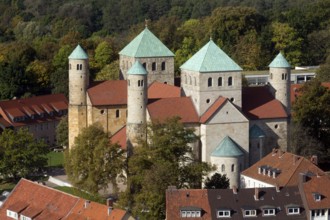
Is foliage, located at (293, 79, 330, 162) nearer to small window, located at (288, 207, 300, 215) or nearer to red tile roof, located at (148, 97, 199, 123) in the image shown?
red tile roof, located at (148, 97, 199, 123)

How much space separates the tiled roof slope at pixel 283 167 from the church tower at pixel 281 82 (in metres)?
7.08

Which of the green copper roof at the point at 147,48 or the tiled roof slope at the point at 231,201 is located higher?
the green copper roof at the point at 147,48

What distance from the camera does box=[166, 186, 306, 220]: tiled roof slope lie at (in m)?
72.4

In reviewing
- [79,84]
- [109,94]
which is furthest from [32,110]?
[109,94]

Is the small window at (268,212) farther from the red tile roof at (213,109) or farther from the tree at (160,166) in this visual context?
the red tile roof at (213,109)

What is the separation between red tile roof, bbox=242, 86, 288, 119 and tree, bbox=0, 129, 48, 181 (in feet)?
52.2

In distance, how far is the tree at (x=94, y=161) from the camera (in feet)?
277

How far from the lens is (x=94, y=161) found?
84.8m

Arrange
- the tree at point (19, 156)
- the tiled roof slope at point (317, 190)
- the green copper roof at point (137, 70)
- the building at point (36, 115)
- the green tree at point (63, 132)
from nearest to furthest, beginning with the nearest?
the tiled roof slope at point (317, 190)
the green copper roof at point (137, 70)
the tree at point (19, 156)
the green tree at point (63, 132)
the building at point (36, 115)

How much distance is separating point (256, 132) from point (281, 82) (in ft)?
14.8

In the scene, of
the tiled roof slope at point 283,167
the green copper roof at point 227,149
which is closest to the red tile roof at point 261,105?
the green copper roof at point 227,149

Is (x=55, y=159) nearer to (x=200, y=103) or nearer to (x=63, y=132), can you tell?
(x=63, y=132)

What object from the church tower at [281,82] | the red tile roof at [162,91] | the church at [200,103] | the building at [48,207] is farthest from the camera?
the red tile roof at [162,91]

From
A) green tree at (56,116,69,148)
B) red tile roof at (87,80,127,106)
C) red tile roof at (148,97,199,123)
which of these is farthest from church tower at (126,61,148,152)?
green tree at (56,116,69,148)
